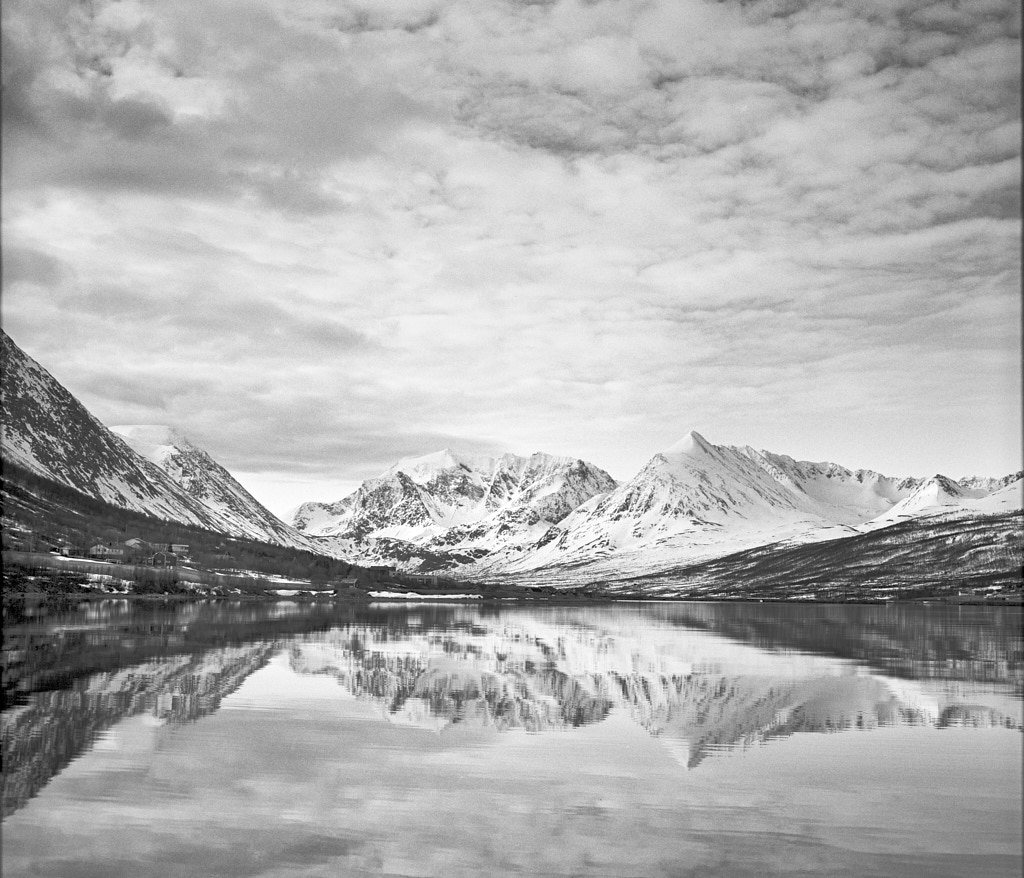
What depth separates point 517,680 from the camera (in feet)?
184

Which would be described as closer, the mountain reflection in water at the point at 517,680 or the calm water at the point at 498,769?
the calm water at the point at 498,769

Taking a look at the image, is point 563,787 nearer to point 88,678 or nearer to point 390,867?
point 390,867

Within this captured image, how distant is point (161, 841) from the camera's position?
22.3 m

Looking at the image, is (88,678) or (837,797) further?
(88,678)

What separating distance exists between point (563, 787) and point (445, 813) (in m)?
4.56

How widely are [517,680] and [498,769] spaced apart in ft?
83.2

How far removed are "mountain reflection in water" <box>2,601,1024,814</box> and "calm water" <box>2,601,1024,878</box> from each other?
0.28 metres

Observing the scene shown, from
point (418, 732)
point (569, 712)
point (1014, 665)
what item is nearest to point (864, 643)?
point (1014, 665)

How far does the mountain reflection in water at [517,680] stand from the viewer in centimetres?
3847

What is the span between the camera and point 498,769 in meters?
31.0

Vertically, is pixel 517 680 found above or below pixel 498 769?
above

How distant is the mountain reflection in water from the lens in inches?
1515

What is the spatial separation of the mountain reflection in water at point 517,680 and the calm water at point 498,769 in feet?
0.93

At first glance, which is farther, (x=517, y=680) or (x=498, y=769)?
(x=517, y=680)
